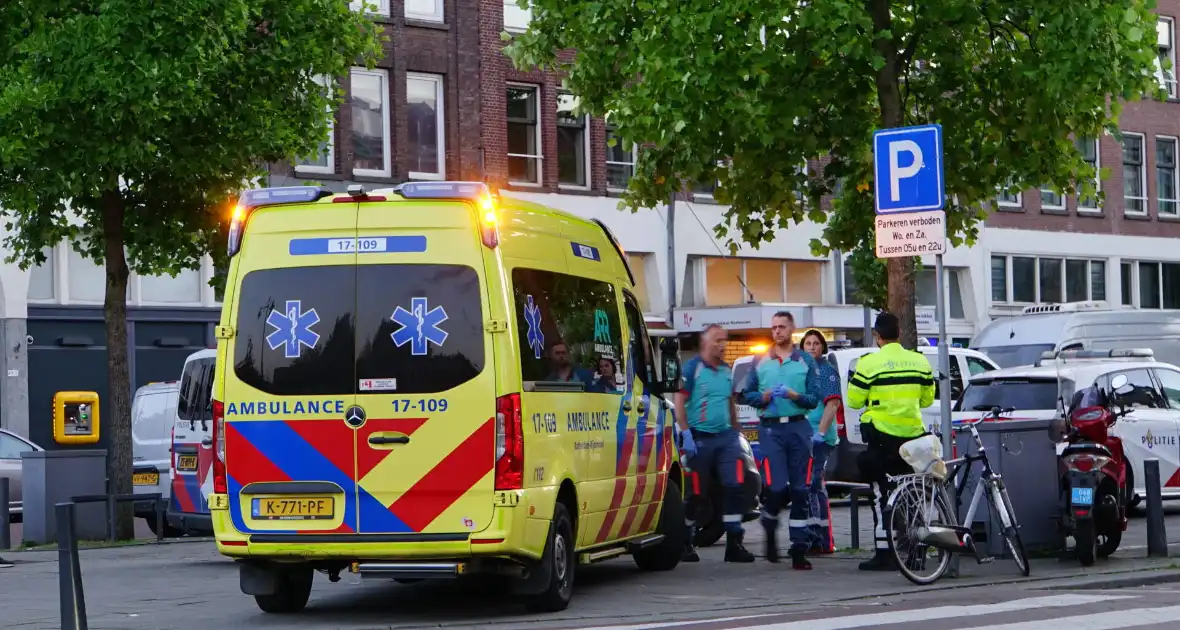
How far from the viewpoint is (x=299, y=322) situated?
11.6 metres

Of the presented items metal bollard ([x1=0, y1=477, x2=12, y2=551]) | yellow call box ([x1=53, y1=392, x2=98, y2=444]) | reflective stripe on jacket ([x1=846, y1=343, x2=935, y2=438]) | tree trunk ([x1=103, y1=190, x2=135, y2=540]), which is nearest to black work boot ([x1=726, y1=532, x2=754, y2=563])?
reflective stripe on jacket ([x1=846, y1=343, x2=935, y2=438])

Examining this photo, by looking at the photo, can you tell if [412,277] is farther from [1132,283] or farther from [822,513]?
[1132,283]

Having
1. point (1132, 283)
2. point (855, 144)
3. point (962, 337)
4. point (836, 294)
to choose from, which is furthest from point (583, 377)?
point (1132, 283)

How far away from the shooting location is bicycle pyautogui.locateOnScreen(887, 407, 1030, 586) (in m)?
13.1

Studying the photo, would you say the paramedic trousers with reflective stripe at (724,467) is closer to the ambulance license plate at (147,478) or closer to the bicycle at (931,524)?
the bicycle at (931,524)

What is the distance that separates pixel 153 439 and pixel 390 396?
12.6 m

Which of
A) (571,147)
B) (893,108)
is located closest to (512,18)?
(571,147)

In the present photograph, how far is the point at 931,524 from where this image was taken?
519 inches

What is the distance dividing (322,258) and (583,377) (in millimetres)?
1886

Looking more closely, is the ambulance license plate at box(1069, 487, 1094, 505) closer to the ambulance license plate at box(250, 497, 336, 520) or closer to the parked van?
the ambulance license plate at box(250, 497, 336, 520)

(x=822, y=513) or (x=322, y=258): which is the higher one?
(x=322, y=258)

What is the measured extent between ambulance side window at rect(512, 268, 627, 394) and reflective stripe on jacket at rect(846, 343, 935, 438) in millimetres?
1745

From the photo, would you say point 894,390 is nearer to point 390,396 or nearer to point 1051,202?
point 390,396

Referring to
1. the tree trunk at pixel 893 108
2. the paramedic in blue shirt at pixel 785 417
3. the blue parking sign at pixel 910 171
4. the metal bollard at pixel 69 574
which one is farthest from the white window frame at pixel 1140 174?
the metal bollard at pixel 69 574
